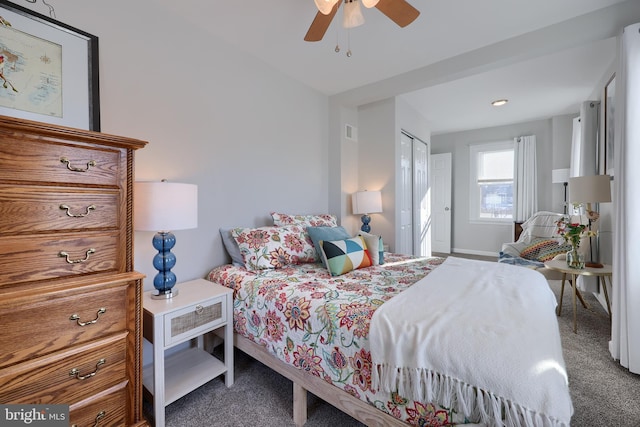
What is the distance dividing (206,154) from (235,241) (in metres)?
0.73

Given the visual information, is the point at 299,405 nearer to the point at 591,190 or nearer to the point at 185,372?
the point at 185,372

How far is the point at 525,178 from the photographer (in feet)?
16.3

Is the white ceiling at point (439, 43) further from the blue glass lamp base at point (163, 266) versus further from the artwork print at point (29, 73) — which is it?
the blue glass lamp base at point (163, 266)

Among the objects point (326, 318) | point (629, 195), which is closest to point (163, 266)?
point (326, 318)

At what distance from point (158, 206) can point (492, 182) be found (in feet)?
19.2

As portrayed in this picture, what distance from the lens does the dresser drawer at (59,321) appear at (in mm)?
976

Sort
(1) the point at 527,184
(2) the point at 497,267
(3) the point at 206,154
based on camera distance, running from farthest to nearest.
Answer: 1. (1) the point at 527,184
2. (3) the point at 206,154
3. (2) the point at 497,267

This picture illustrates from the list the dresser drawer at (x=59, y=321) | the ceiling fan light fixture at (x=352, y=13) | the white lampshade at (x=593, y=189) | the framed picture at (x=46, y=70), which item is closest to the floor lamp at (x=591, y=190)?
the white lampshade at (x=593, y=189)

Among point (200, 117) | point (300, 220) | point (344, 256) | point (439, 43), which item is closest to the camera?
point (344, 256)

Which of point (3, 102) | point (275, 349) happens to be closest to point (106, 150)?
point (3, 102)

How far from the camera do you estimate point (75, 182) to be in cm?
112

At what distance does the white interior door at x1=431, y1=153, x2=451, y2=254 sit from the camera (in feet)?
19.2

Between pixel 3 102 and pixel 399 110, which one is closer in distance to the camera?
pixel 3 102

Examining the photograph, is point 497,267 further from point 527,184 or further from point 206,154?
point 527,184
